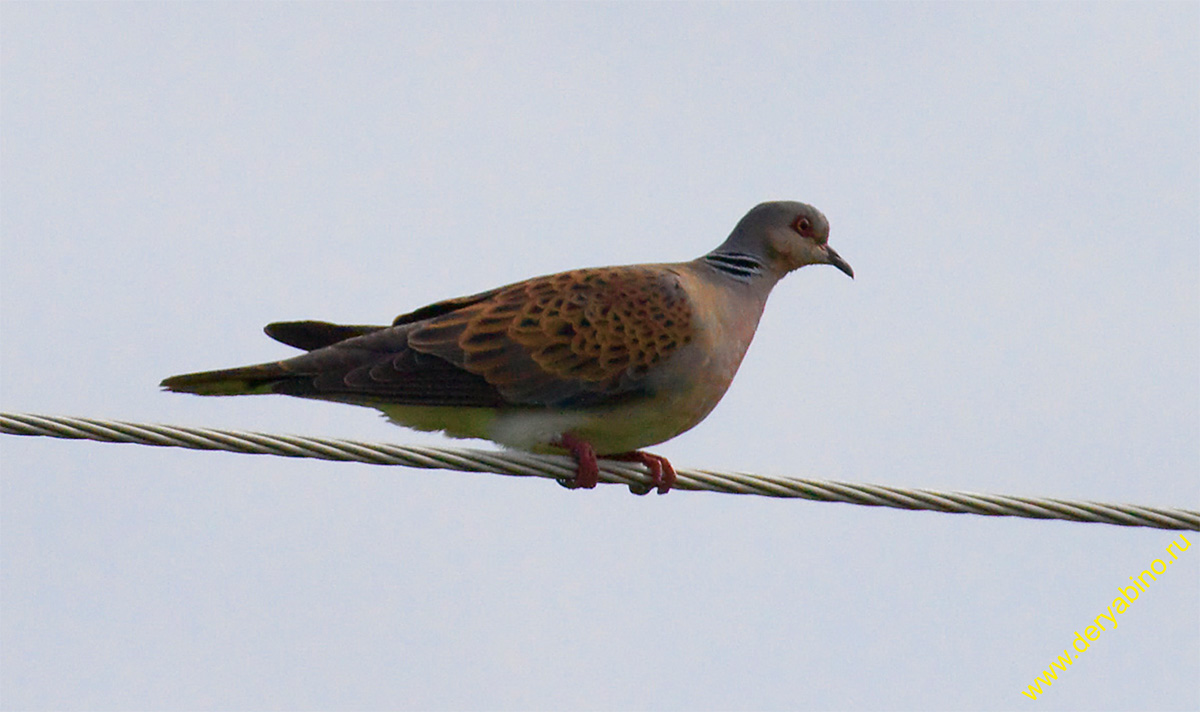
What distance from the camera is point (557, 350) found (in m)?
5.71

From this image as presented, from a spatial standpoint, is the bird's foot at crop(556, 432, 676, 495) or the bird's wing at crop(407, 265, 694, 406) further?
the bird's wing at crop(407, 265, 694, 406)

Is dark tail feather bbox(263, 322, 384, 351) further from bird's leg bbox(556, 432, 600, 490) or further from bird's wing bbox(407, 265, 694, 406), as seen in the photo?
bird's leg bbox(556, 432, 600, 490)

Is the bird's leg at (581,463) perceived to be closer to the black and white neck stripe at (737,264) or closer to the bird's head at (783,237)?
the black and white neck stripe at (737,264)

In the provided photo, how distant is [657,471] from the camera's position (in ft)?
17.9

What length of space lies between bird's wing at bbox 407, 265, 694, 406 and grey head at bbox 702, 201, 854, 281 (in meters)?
0.49

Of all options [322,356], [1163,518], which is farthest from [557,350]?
[1163,518]

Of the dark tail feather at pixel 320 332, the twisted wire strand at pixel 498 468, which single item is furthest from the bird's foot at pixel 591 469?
the dark tail feather at pixel 320 332

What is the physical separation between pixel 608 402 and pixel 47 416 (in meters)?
2.02

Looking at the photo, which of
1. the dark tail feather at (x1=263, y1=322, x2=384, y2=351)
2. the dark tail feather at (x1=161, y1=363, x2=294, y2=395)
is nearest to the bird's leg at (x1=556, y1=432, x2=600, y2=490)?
the dark tail feather at (x1=263, y1=322, x2=384, y2=351)

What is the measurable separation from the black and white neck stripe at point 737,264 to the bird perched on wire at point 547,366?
12.2 inches

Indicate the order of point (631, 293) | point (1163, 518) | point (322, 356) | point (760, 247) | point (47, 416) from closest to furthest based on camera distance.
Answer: point (47, 416), point (1163, 518), point (322, 356), point (631, 293), point (760, 247)

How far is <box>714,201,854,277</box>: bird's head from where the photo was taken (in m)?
6.38

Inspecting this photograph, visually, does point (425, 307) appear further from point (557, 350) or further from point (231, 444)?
point (231, 444)

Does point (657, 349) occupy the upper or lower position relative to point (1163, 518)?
upper
